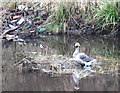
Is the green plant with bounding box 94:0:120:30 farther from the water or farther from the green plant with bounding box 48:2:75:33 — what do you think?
the green plant with bounding box 48:2:75:33

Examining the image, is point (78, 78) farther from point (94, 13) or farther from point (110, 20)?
point (94, 13)

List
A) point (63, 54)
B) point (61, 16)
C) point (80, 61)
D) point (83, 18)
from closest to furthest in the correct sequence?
A: point (80, 61), point (63, 54), point (61, 16), point (83, 18)

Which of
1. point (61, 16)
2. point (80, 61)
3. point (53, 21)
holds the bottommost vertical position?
point (80, 61)

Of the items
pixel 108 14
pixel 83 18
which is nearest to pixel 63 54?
pixel 108 14

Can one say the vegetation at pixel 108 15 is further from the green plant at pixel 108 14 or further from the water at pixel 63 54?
the water at pixel 63 54

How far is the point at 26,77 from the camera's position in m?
5.70

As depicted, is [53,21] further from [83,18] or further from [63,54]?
[63,54]

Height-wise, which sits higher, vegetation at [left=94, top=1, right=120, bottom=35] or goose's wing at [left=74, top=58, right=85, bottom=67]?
vegetation at [left=94, top=1, right=120, bottom=35]

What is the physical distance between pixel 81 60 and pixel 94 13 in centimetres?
438

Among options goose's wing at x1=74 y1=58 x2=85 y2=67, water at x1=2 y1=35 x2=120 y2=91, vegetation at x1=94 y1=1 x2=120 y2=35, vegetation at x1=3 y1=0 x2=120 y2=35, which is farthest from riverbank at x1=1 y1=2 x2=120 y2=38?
goose's wing at x1=74 y1=58 x2=85 y2=67

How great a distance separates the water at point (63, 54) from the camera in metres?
5.16

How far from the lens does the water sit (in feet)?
16.9

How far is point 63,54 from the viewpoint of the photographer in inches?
290

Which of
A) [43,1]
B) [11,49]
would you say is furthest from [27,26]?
[11,49]
